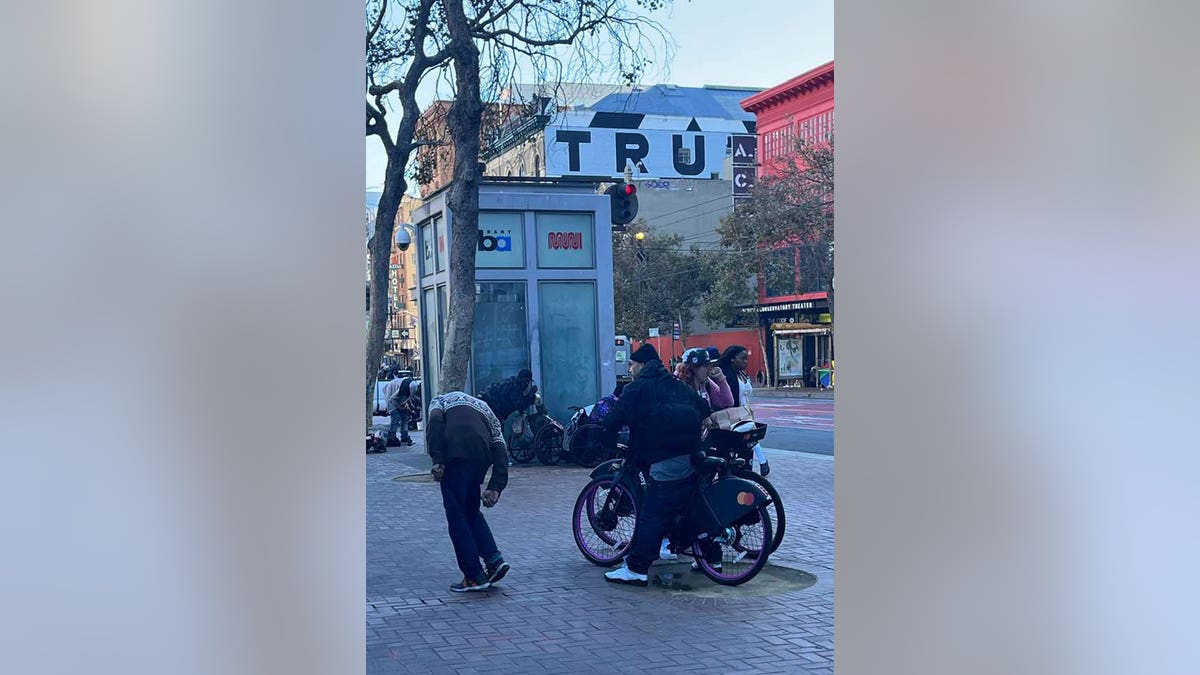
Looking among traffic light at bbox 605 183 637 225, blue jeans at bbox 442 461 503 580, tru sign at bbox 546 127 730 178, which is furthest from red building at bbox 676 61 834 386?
blue jeans at bbox 442 461 503 580

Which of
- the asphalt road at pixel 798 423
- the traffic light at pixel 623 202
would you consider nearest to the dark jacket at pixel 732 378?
the traffic light at pixel 623 202

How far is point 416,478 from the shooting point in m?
14.3

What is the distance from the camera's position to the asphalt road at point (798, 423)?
1861 cm

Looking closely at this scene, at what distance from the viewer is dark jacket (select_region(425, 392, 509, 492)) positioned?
23.7 feet

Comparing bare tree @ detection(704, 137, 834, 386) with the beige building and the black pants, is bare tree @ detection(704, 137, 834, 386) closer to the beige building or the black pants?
the beige building

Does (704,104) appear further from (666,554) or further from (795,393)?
(666,554)

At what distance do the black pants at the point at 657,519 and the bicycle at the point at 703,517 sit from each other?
6 centimetres

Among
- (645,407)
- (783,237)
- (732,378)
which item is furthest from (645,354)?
(783,237)

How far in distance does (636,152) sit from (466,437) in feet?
107

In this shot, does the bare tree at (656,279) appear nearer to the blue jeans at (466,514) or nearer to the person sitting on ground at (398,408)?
the person sitting on ground at (398,408)
